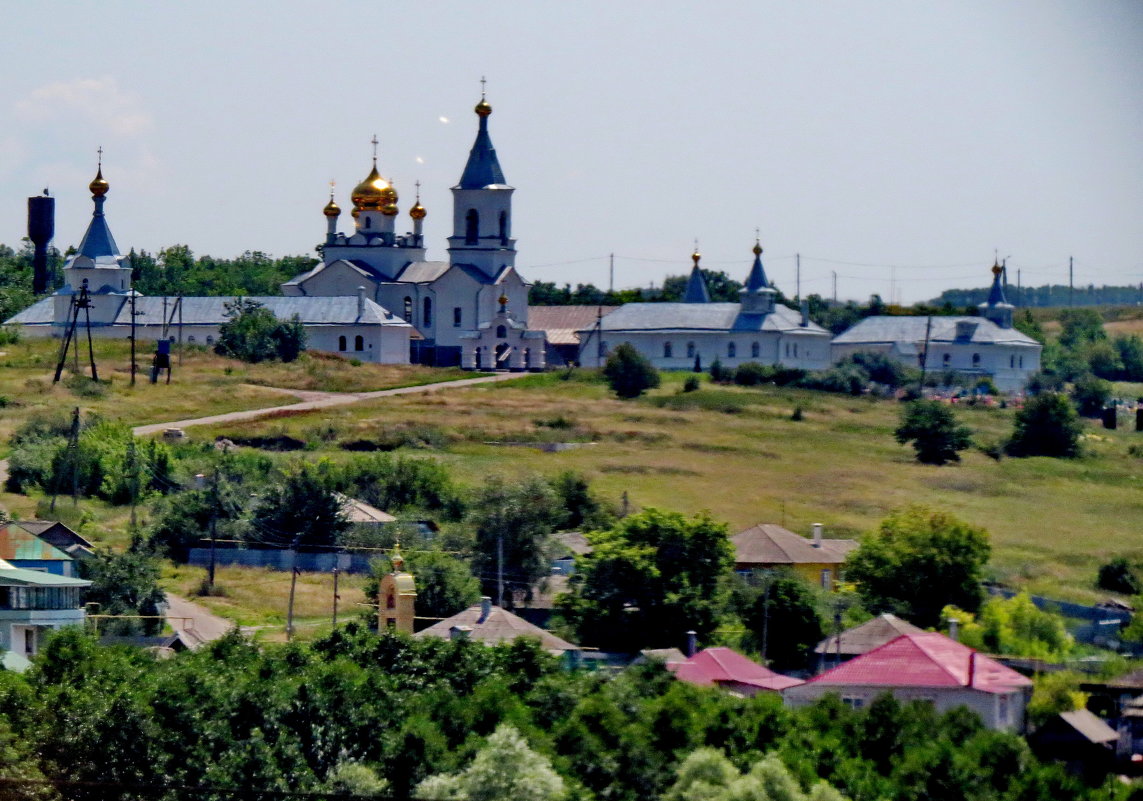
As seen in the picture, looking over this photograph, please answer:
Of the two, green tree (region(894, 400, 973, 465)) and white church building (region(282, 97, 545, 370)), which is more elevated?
white church building (region(282, 97, 545, 370))

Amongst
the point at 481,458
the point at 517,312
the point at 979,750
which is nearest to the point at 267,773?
the point at 979,750

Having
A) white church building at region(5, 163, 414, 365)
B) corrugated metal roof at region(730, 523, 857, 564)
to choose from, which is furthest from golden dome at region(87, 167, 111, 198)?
corrugated metal roof at region(730, 523, 857, 564)

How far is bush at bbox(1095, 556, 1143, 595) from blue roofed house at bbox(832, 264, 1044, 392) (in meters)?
A: 44.7

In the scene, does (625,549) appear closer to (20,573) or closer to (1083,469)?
(20,573)

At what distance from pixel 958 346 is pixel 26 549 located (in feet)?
191

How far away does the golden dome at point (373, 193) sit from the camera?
91.4m

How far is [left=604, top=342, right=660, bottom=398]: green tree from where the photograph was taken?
76.8 m

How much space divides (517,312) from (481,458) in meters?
27.4

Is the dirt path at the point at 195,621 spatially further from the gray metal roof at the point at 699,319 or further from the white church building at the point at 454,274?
the gray metal roof at the point at 699,319

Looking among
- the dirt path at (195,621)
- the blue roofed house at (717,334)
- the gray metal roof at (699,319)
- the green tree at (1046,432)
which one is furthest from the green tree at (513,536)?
the gray metal roof at (699,319)

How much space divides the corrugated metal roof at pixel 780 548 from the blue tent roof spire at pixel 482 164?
40664 mm

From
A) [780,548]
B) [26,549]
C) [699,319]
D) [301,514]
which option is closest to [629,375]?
[699,319]

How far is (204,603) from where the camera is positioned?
153ft

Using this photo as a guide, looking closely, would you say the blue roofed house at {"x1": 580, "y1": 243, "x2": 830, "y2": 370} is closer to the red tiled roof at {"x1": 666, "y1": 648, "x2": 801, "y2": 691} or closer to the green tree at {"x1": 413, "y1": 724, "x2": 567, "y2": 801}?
the red tiled roof at {"x1": 666, "y1": 648, "x2": 801, "y2": 691}
